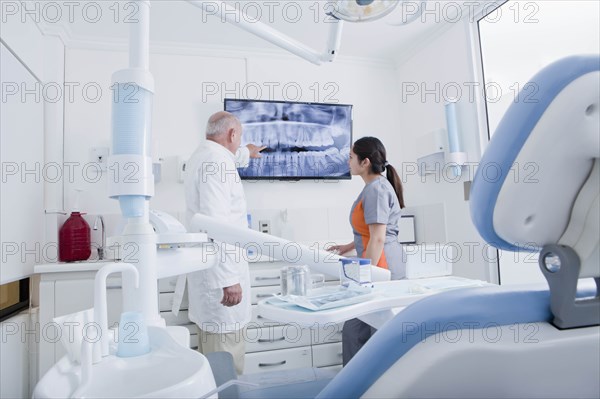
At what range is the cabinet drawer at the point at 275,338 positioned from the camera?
259 centimetres

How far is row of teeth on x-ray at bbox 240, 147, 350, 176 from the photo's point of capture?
329cm

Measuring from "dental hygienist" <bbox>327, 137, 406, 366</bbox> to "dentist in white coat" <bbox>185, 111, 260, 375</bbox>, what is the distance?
61 cm

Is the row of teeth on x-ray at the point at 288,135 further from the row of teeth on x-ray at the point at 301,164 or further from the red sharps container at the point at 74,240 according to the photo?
the red sharps container at the point at 74,240

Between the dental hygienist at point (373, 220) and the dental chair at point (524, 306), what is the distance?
1.67 m

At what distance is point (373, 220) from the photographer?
211 cm

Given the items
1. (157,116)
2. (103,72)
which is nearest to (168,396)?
(157,116)

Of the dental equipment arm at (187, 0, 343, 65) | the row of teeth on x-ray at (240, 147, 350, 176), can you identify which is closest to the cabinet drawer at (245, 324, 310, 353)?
the row of teeth on x-ray at (240, 147, 350, 176)

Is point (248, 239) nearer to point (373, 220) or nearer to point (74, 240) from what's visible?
point (373, 220)

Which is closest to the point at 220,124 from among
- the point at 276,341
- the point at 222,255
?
the point at 222,255

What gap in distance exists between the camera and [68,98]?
119 inches

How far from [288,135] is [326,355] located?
67.3 inches

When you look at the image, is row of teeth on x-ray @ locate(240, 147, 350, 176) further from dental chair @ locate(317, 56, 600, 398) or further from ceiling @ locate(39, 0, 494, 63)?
dental chair @ locate(317, 56, 600, 398)

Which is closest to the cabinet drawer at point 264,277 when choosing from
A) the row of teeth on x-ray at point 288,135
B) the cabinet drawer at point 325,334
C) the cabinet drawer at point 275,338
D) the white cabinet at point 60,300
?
the cabinet drawer at point 275,338

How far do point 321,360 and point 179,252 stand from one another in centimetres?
200
